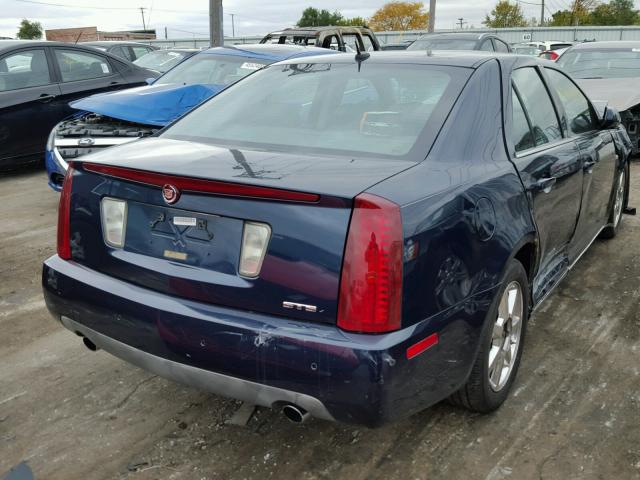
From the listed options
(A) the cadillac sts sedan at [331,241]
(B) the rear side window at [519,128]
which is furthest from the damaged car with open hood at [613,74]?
(A) the cadillac sts sedan at [331,241]

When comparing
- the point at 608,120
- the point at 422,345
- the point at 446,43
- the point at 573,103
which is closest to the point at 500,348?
the point at 422,345

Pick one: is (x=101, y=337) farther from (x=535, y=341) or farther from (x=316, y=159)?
(x=535, y=341)

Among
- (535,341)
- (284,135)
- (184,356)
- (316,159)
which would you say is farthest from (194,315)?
(535,341)

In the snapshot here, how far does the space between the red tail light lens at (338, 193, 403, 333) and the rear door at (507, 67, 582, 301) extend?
1107 mm

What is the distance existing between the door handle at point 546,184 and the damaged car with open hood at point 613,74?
5.63 metres

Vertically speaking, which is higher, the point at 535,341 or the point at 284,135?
the point at 284,135

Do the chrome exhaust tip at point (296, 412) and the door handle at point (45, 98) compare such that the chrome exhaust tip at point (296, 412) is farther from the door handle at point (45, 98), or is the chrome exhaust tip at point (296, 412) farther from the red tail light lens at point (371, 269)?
the door handle at point (45, 98)

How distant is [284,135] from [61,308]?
3.94 ft

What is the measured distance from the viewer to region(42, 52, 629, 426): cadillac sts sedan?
2.21m

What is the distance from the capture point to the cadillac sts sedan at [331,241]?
2.21 metres

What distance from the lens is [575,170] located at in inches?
147

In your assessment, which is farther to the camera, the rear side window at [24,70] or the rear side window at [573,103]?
the rear side window at [24,70]

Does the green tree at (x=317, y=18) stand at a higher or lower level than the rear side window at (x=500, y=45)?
higher

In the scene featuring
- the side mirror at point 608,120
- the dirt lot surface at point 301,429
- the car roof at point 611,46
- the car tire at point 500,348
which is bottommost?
the dirt lot surface at point 301,429
